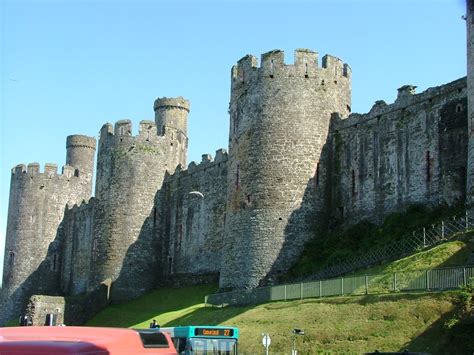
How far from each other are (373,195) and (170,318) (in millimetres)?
11624

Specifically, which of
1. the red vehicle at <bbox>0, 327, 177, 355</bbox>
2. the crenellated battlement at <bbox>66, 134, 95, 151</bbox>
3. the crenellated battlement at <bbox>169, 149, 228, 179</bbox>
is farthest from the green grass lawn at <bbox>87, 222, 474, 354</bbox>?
the crenellated battlement at <bbox>66, 134, 95, 151</bbox>

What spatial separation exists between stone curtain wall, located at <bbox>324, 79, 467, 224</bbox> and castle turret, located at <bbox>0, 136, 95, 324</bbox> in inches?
1260

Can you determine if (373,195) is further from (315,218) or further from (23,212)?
(23,212)

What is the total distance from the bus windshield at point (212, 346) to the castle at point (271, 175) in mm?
13442

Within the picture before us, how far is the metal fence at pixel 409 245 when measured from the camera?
31000mm

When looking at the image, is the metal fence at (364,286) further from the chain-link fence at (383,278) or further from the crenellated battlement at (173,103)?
the crenellated battlement at (173,103)

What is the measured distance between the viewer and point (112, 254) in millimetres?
52719

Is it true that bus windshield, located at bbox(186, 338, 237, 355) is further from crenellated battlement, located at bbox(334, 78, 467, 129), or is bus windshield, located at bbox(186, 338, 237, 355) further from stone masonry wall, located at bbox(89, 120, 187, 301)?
stone masonry wall, located at bbox(89, 120, 187, 301)

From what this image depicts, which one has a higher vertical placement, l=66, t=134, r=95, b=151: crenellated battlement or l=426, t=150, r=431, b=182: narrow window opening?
l=66, t=134, r=95, b=151: crenellated battlement

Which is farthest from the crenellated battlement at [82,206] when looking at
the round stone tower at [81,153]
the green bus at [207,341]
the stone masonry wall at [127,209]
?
the green bus at [207,341]

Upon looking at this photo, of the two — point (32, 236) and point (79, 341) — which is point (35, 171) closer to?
point (32, 236)

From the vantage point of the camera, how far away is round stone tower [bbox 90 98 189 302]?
52688 millimetres

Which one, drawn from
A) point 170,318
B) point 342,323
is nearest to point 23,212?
point 170,318

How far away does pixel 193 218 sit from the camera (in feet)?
174
